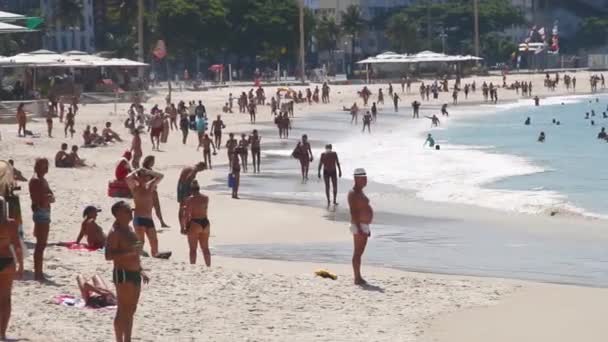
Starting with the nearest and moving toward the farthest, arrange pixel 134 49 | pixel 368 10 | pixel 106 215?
pixel 106 215, pixel 134 49, pixel 368 10

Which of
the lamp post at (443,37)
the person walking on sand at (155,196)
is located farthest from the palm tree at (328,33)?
the person walking on sand at (155,196)

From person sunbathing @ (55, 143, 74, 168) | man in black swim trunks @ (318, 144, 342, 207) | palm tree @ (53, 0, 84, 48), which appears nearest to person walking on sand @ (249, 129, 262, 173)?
person sunbathing @ (55, 143, 74, 168)

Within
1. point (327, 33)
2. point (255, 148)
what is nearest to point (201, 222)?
point (255, 148)

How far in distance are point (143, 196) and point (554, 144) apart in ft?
114

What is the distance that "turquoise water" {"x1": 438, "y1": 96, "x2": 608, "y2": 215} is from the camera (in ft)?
94.3

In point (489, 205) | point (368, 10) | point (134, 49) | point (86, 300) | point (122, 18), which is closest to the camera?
point (86, 300)

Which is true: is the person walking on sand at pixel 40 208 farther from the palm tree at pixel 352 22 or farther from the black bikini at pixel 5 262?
→ the palm tree at pixel 352 22

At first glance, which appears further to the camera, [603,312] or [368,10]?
[368,10]

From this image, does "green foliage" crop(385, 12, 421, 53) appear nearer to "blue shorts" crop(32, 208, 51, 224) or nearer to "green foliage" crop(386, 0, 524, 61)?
"green foliage" crop(386, 0, 524, 61)

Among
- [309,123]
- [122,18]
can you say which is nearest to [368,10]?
[122,18]

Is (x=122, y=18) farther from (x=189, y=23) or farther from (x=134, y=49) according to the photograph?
(x=189, y=23)

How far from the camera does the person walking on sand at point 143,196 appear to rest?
14.4 meters

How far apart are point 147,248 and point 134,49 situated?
245 ft

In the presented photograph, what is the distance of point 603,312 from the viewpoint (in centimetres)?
1341
